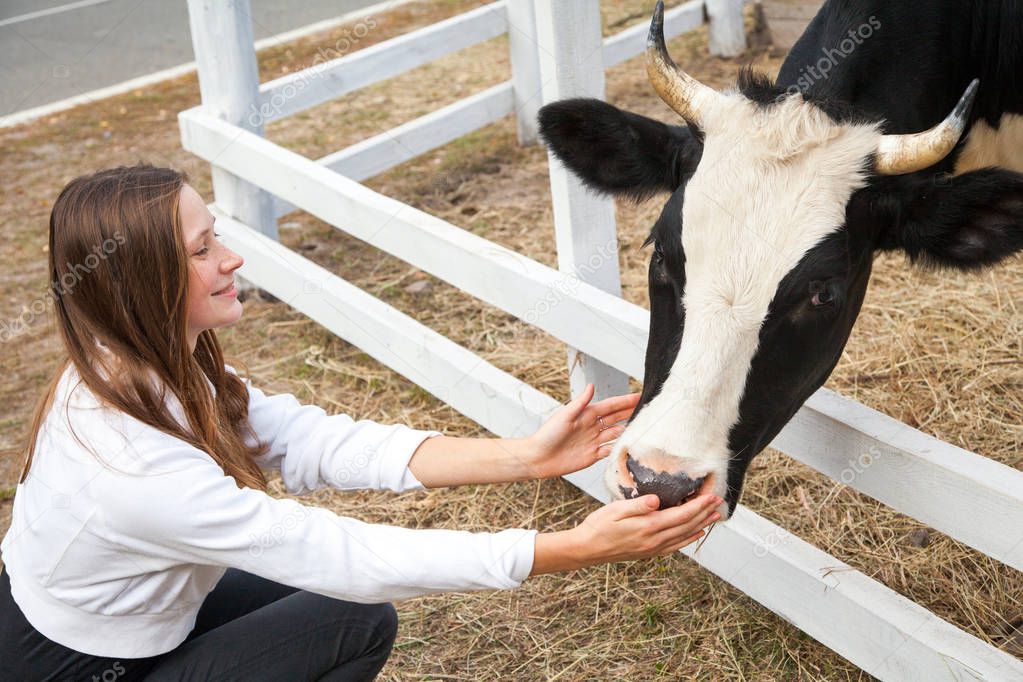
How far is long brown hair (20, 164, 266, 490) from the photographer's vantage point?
2.31 m

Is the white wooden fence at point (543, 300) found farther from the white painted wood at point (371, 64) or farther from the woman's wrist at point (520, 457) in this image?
the woman's wrist at point (520, 457)

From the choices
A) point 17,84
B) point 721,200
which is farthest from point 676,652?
point 17,84

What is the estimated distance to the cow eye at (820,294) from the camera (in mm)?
2531

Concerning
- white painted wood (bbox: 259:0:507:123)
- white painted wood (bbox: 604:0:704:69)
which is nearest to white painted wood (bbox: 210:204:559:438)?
white painted wood (bbox: 259:0:507:123)

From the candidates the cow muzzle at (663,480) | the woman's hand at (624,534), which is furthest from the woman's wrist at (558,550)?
the cow muzzle at (663,480)

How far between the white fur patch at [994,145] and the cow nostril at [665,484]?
5.35 feet

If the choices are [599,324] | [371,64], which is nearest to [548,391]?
[599,324]

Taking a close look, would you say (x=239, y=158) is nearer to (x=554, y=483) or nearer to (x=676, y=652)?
(x=554, y=483)

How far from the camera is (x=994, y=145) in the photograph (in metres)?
3.49

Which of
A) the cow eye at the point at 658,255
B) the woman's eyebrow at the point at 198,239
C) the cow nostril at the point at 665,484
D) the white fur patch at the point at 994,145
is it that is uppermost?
the woman's eyebrow at the point at 198,239

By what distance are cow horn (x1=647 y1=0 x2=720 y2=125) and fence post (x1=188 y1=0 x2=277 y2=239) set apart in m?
2.87

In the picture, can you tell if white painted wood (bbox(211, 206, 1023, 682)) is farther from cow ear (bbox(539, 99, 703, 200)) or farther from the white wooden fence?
cow ear (bbox(539, 99, 703, 200))

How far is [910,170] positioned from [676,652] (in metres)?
1.52

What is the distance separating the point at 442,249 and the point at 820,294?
5.80 ft
